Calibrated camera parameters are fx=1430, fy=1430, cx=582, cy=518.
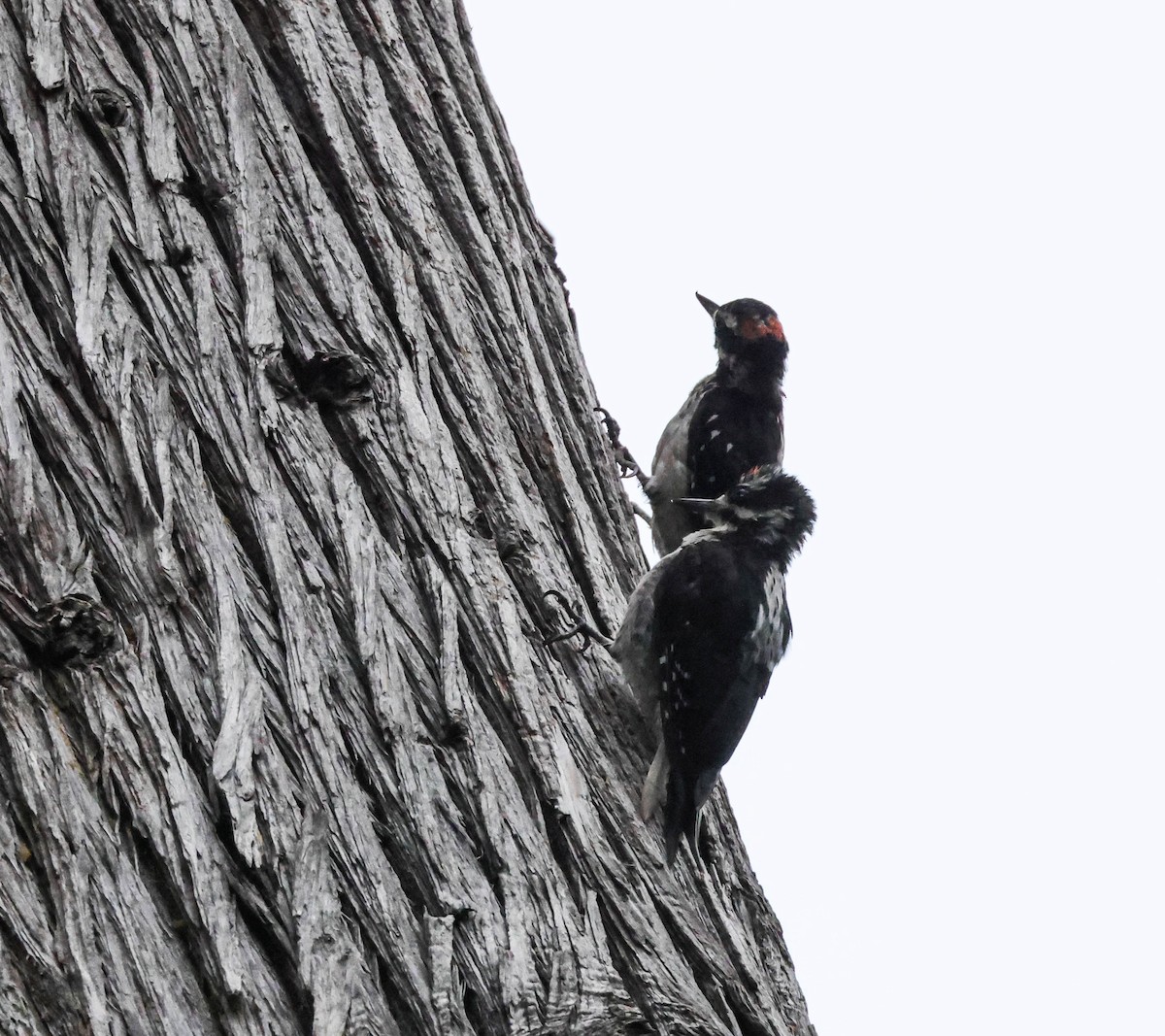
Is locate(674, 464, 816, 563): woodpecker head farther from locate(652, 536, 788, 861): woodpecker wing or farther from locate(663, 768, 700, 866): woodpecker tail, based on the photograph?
locate(663, 768, 700, 866): woodpecker tail

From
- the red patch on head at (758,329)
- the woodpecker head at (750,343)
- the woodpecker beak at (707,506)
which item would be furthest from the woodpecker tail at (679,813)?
the red patch on head at (758,329)

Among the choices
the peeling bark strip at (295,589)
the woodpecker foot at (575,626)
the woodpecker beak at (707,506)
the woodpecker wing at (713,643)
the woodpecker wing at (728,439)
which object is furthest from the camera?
the woodpecker wing at (728,439)

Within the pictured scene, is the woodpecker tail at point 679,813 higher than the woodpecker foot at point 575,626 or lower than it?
lower

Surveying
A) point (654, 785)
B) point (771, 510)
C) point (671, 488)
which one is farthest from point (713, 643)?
point (671, 488)

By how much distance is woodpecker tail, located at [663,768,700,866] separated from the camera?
9.78 feet

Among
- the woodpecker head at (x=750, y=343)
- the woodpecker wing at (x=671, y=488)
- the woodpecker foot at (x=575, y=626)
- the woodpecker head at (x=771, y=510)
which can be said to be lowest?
the woodpecker foot at (x=575, y=626)

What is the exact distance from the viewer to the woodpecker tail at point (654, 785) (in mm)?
2990

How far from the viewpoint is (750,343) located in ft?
21.2

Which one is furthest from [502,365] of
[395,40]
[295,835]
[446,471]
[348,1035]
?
[348,1035]

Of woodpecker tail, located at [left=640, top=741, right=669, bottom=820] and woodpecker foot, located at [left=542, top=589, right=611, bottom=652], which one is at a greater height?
woodpecker foot, located at [left=542, top=589, right=611, bottom=652]

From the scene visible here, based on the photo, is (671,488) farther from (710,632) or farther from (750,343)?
(710,632)

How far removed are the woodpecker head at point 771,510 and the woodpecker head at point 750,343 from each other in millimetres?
1248

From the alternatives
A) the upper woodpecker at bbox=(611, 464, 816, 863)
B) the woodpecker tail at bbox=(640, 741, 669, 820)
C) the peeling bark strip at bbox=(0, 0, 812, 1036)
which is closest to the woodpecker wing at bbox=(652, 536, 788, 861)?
the upper woodpecker at bbox=(611, 464, 816, 863)

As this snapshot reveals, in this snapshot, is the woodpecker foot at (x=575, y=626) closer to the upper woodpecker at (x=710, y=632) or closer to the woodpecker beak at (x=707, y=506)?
the upper woodpecker at (x=710, y=632)
